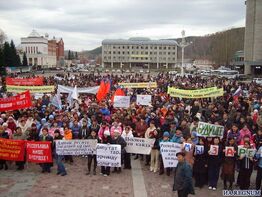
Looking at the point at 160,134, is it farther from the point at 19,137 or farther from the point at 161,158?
the point at 19,137

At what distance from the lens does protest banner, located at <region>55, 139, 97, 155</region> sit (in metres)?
11.5

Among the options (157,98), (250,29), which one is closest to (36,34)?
(250,29)

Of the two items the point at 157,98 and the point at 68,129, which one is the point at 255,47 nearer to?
the point at 157,98

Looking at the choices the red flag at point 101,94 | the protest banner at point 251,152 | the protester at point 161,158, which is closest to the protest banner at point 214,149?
the protest banner at point 251,152

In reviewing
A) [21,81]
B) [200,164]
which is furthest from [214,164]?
[21,81]

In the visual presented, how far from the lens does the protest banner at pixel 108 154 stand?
11.3m

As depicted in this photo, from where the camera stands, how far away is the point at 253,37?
75688 mm

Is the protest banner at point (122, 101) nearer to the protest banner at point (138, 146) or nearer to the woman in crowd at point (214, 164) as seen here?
the protest banner at point (138, 146)

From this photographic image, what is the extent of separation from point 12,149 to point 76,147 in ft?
7.00

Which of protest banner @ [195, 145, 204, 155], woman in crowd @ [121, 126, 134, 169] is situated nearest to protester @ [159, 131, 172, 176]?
woman in crowd @ [121, 126, 134, 169]

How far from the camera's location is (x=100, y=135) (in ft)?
40.7

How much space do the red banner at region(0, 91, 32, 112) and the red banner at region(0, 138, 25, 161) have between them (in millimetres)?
3747

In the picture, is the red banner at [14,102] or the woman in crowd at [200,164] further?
the red banner at [14,102]

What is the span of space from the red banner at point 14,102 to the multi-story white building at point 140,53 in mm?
150928
